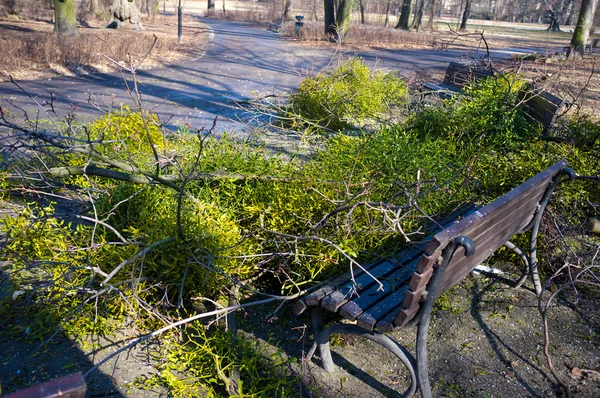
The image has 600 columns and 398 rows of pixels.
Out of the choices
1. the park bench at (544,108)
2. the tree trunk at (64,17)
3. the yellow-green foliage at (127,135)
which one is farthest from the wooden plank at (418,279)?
the tree trunk at (64,17)

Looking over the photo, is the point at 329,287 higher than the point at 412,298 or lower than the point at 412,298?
lower

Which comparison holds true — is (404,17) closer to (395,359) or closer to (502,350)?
(502,350)

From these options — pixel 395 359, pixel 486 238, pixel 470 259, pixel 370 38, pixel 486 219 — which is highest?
pixel 370 38

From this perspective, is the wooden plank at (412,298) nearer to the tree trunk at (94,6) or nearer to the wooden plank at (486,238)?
the wooden plank at (486,238)

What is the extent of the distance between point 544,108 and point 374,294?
394 centimetres

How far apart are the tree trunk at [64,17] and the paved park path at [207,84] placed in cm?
445

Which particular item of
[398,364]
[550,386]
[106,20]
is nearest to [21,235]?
[398,364]

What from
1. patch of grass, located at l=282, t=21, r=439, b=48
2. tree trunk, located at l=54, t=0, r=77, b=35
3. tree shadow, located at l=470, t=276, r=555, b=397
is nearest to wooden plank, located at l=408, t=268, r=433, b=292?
tree shadow, located at l=470, t=276, r=555, b=397

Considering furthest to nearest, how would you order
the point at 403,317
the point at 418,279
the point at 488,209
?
the point at 488,209, the point at 403,317, the point at 418,279

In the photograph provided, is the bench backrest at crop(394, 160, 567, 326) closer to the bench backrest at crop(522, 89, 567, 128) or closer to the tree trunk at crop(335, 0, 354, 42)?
the bench backrest at crop(522, 89, 567, 128)

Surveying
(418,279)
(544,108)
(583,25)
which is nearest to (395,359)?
(418,279)

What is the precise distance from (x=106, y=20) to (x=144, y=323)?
30621mm

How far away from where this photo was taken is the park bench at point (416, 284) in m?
2.22

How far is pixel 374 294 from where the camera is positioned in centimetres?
274
